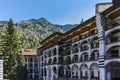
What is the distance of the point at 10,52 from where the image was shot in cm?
9506

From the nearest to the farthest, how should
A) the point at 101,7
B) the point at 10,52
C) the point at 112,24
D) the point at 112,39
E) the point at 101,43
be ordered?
the point at 112,39, the point at 112,24, the point at 101,43, the point at 101,7, the point at 10,52

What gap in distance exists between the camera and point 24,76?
97562 millimetres

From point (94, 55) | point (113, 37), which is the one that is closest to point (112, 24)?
point (113, 37)

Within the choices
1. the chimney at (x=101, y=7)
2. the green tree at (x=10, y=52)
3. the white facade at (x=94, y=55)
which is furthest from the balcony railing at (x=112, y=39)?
the green tree at (x=10, y=52)

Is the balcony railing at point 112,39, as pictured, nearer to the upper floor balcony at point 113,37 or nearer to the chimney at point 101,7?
the upper floor balcony at point 113,37

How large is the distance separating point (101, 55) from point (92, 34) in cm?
942

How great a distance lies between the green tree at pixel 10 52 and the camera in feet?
295

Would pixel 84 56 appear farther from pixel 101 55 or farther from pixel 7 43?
pixel 7 43

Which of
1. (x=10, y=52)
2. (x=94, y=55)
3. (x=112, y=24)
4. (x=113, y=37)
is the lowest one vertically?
(x=94, y=55)

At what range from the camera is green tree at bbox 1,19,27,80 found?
8994 cm

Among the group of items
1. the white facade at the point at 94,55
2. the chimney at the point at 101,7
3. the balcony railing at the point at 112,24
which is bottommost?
the white facade at the point at 94,55

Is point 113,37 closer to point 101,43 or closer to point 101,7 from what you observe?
point 101,43

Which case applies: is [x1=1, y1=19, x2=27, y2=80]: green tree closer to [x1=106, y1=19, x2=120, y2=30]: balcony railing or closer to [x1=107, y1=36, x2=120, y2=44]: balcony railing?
[x1=107, y1=36, x2=120, y2=44]: balcony railing

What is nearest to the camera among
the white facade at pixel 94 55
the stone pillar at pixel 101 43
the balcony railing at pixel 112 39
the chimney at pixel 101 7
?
the balcony railing at pixel 112 39
